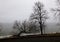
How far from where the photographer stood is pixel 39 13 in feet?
11.9

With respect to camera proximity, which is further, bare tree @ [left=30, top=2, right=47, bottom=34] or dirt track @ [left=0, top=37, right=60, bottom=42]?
bare tree @ [left=30, top=2, right=47, bottom=34]

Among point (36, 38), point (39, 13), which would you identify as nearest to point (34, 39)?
point (36, 38)

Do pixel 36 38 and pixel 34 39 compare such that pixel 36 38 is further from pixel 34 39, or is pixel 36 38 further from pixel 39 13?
pixel 39 13

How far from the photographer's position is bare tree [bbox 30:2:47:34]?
3620mm

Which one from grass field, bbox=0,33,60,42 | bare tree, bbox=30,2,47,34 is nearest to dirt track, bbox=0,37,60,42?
grass field, bbox=0,33,60,42

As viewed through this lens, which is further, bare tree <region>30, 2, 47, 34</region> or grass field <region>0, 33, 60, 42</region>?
bare tree <region>30, 2, 47, 34</region>

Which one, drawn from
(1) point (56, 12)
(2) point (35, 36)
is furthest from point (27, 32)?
(1) point (56, 12)

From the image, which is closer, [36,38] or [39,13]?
[36,38]

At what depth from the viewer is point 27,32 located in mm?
3650

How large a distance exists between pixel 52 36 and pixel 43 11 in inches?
27.6

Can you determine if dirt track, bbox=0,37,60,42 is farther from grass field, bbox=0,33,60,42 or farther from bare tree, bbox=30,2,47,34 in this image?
bare tree, bbox=30,2,47,34

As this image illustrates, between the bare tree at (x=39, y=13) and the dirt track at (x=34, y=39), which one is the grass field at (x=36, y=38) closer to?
the dirt track at (x=34, y=39)

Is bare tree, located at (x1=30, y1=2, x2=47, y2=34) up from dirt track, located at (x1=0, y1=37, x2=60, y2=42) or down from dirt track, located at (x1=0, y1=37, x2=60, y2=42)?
up

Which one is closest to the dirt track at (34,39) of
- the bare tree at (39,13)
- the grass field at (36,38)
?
the grass field at (36,38)
